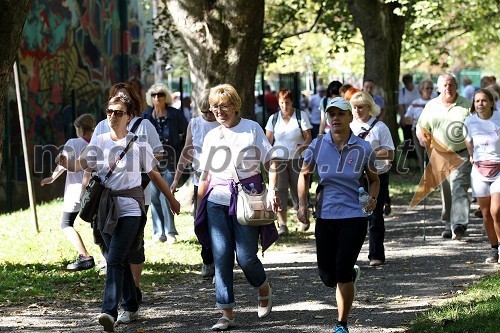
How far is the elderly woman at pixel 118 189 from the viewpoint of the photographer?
8.91 m

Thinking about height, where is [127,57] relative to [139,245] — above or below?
above

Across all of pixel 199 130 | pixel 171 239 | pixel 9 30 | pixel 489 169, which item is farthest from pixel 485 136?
pixel 9 30

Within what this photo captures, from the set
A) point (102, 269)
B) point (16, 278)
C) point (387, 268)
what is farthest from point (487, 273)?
point (16, 278)

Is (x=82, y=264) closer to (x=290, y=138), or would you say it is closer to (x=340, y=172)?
(x=290, y=138)

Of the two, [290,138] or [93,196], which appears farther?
[290,138]

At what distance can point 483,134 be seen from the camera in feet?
41.9

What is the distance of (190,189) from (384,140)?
685cm

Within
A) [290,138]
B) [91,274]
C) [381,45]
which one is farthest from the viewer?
[381,45]

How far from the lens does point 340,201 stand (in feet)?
27.9

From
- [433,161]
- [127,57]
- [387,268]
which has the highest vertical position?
[127,57]

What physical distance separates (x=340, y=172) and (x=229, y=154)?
1112 mm

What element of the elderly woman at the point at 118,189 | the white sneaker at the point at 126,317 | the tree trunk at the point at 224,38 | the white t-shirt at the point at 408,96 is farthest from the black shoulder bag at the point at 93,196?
the white t-shirt at the point at 408,96

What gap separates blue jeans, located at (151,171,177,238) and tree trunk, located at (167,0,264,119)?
7.20ft

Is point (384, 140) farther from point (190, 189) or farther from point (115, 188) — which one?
point (190, 189)
